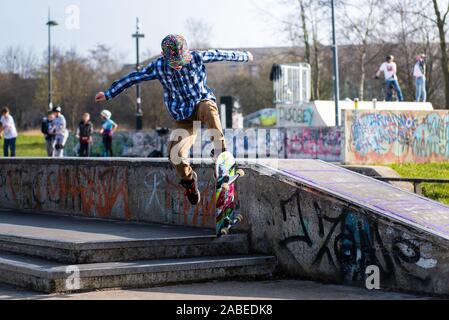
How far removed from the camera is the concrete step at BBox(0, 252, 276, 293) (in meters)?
7.44

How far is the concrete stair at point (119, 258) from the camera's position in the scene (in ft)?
24.8

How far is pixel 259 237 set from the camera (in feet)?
29.6

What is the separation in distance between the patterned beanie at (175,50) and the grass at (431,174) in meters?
6.82

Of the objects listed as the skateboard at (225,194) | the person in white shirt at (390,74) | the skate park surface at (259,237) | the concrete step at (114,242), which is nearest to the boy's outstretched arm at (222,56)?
the skateboard at (225,194)

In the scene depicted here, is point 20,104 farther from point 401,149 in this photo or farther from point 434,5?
point 401,149

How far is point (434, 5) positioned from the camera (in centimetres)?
3300

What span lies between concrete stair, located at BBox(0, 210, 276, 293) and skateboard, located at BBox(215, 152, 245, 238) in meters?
0.15

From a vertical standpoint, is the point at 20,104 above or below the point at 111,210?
above

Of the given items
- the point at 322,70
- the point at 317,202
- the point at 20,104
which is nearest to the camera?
the point at 317,202

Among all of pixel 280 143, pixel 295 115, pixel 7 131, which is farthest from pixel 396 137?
pixel 7 131

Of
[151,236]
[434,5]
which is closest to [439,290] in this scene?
[151,236]

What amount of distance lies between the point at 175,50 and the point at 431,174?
10029 mm
